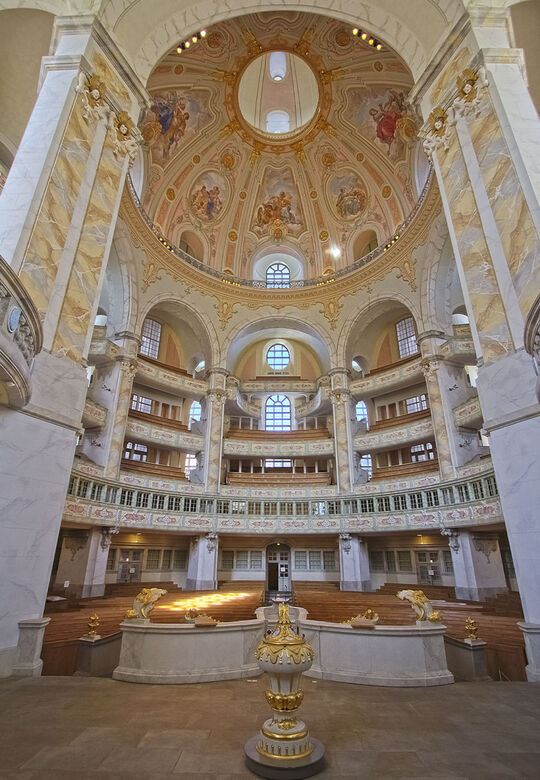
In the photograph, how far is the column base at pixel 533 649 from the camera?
23.1 feet

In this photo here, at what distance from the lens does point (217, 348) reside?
25.9 meters

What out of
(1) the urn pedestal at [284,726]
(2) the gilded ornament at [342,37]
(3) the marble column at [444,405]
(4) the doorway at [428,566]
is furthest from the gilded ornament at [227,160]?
(1) the urn pedestal at [284,726]

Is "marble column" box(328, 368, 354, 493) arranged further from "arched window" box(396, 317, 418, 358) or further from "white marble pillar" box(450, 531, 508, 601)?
"white marble pillar" box(450, 531, 508, 601)

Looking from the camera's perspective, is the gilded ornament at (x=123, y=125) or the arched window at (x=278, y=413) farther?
the arched window at (x=278, y=413)

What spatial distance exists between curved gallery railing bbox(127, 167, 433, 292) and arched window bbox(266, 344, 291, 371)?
4837 millimetres

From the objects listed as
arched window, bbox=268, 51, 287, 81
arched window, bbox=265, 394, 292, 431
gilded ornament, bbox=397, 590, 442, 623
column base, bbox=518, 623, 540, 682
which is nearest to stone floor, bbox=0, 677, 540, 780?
column base, bbox=518, 623, 540, 682

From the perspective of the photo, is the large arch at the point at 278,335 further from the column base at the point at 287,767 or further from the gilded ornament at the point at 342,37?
the column base at the point at 287,767

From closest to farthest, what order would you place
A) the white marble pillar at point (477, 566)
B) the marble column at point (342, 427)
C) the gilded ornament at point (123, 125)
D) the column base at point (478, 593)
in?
the gilded ornament at point (123, 125) < the column base at point (478, 593) < the white marble pillar at point (477, 566) < the marble column at point (342, 427)

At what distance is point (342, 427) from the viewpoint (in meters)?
24.1

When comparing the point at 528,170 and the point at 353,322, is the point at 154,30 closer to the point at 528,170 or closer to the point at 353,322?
the point at 528,170

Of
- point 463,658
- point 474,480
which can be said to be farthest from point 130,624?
point 474,480

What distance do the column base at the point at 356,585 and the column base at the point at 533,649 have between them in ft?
50.1

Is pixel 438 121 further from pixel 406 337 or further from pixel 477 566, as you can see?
pixel 477 566

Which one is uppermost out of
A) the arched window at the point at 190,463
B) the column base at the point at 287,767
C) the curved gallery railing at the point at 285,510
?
the arched window at the point at 190,463
